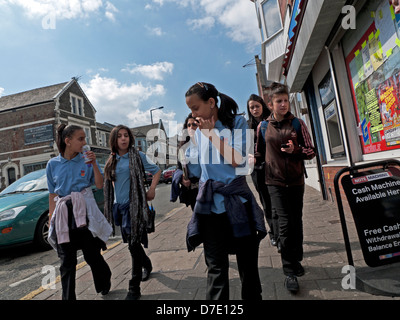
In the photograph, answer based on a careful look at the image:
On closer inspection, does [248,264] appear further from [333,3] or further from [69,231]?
[333,3]

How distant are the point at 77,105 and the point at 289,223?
118ft

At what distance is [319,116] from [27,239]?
22.3 ft

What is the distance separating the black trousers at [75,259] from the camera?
241 cm

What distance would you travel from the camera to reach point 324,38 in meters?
4.31

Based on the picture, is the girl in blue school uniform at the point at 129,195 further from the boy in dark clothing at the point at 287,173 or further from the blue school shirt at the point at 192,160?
the boy in dark clothing at the point at 287,173

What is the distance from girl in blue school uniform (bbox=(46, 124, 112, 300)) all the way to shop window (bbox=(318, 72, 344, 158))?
4.50 metres

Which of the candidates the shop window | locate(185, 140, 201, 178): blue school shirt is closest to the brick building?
the shop window

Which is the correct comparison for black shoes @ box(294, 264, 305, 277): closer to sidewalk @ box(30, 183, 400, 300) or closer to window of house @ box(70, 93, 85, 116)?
sidewalk @ box(30, 183, 400, 300)

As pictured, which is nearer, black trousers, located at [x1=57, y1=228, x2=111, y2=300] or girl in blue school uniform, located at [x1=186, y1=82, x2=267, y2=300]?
girl in blue school uniform, located at [x1=186, y1=82, x2=267, y2=300]

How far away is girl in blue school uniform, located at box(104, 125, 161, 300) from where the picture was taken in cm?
274

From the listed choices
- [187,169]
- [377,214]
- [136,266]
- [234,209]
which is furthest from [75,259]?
[377,214]

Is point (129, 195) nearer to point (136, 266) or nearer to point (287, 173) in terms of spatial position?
point (136, 266)

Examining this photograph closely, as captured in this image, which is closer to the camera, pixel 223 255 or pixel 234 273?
pixel 223 255

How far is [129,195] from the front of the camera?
2.85 meters
